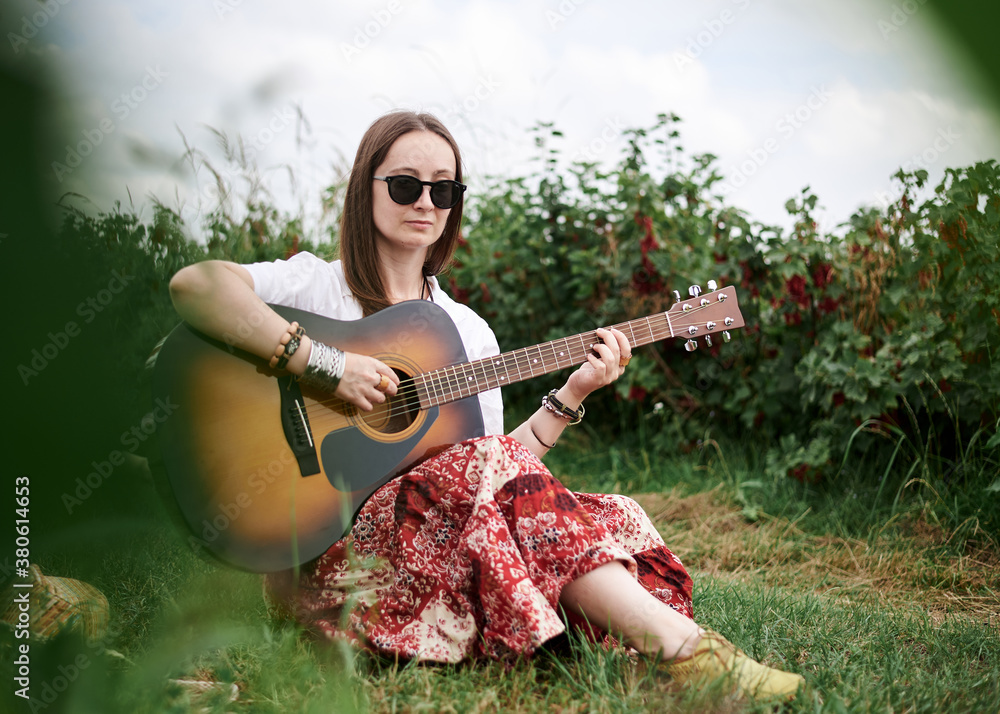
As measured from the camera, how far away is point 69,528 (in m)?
0.61

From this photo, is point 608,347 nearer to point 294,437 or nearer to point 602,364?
point 602,364

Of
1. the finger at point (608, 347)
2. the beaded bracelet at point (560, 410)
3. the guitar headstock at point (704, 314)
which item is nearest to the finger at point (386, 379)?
the beaded bracelet at point (560, 410)

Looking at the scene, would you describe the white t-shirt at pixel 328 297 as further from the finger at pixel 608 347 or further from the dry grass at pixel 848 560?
the dry grass at pixel 848 560

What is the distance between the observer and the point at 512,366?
2.06 metres

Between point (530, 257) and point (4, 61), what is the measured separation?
394 cm

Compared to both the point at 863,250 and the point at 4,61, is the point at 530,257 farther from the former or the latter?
the point at 4,61

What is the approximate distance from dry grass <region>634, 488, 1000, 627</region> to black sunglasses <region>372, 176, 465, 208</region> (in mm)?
1827

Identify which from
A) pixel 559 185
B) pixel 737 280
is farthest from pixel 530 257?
pixel 737 280

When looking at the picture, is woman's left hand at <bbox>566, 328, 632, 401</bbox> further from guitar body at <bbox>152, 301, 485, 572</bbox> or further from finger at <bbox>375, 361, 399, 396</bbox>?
finger at <bbox>375, 361, 399, 396</bbox>

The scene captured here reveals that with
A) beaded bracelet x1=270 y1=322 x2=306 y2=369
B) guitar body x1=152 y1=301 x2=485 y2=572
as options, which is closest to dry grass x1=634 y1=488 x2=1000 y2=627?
guitar body x1=152 y1=301 x2=485 y2=572

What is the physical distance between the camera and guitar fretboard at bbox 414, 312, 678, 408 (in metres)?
1.97

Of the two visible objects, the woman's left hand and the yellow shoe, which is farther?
the woman's left hand

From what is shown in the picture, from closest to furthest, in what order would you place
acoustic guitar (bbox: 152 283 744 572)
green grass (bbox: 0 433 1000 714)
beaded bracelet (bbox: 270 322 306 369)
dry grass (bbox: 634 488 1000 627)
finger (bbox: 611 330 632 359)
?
green grass (bbox: 0 433 1000 714) → acoustic guitar (bbox: 152 283 744 572) → beaded bracelet (bbox: 270 322 306 369) → finger (bbox: 611 330 632 359) → dry grass (bbox: 634 488 1000 627)

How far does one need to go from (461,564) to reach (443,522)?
111mm
